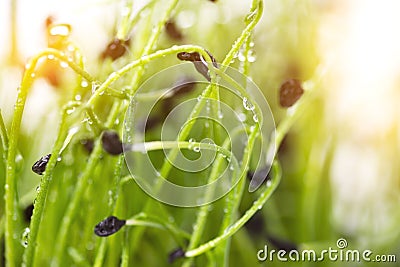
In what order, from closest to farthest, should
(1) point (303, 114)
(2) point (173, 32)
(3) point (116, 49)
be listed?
(3) point (116, 49) → (2) point (173, 32) → (1) point (303, 114)

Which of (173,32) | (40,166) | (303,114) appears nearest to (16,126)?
(40,166)

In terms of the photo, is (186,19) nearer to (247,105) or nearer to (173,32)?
(173,32)

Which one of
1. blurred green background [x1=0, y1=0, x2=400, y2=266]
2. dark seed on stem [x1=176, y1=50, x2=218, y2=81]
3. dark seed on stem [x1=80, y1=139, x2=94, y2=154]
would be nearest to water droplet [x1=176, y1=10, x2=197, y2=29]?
blurred green background [x1=0, y1=0, x2=400, y2=266]

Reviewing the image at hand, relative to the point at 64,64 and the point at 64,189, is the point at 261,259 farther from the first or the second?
the point at 64,64

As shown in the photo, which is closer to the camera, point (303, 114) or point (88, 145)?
point (88, 145)

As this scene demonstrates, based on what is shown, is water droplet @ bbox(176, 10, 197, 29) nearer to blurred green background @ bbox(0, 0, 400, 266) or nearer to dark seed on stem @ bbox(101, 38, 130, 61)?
blurred green background @ bbox(0, 0, 400, 266)

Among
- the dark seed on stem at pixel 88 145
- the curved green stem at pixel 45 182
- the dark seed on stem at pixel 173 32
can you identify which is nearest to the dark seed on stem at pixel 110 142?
the curved green stem at pixel 45 182

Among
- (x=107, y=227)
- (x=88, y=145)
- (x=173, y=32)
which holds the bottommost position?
(x=107, y=227)
